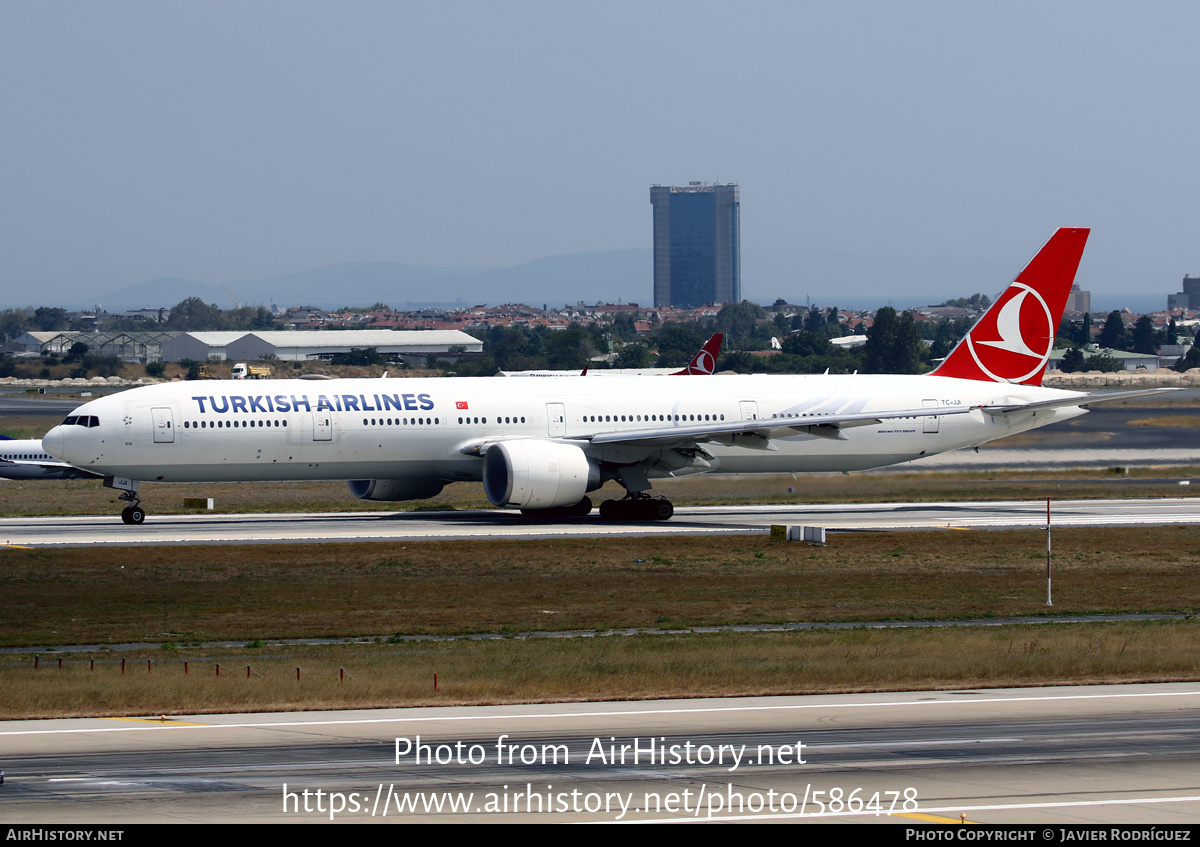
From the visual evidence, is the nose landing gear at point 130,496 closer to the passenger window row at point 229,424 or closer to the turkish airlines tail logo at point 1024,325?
the passenger window row at point 229,424

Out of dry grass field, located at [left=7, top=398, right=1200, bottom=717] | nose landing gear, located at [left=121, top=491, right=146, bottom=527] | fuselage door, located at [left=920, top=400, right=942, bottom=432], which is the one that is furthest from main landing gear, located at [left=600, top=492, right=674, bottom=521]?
nose landing gear, located at [left=121, top=491, right=146, bottom=527]

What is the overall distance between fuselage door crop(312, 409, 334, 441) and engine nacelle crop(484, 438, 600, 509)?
501 centimetres

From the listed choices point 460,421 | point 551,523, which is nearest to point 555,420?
point 460,421

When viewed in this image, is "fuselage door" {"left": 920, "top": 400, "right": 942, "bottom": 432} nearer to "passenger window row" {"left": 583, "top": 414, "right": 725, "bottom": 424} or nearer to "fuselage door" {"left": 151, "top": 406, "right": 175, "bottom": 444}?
"passenger window row" {"left": 583, "top": 414, "right": 725, "bottom": 424}

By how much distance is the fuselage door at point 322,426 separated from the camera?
149ft

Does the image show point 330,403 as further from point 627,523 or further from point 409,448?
point 627,523

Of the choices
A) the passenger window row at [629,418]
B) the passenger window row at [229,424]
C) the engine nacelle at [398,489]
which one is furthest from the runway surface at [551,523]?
the passenger window row at [629,418]

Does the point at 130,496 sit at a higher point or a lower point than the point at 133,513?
higher

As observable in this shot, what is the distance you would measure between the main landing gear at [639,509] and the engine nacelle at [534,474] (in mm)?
2001

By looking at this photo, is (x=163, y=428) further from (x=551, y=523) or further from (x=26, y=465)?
(x=26, y=465)

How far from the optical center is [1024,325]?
5369 centimetres

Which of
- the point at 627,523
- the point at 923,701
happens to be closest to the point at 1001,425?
the point at 627,523

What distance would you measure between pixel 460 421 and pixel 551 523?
14.9 feet

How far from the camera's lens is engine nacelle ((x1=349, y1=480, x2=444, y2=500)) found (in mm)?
49281
